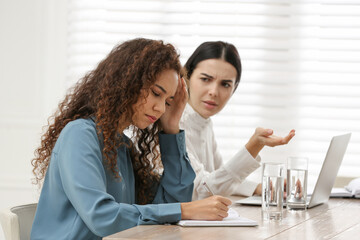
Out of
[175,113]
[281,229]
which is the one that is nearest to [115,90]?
[175,113]

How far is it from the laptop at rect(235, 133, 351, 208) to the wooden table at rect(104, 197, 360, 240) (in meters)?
0.07

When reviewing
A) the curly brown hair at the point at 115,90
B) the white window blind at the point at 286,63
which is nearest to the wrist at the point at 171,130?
the curly brown hair at the point at 115,90

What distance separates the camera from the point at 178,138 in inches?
77.4

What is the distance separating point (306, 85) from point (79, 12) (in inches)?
62.7

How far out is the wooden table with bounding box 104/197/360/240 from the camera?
1.34 meters

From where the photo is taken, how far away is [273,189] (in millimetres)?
1635

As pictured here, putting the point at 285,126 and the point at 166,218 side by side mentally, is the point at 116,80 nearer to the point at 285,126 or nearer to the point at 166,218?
the point at 166,218

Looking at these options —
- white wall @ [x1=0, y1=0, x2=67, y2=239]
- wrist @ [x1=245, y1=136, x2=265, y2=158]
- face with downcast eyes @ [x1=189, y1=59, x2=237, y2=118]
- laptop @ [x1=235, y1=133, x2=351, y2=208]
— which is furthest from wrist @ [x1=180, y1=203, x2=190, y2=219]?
white wall @ [x1=0, y1=0, x2=67, y2=239]

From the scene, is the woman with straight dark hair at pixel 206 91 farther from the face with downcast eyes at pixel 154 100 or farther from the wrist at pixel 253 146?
the face with downcast eyes at pixel 154 100

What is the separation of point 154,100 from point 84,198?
0.41 metres

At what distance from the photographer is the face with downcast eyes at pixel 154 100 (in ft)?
5.54

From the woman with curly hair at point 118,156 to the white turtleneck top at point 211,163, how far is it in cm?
33

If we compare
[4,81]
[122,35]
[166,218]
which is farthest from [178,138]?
[4,81]

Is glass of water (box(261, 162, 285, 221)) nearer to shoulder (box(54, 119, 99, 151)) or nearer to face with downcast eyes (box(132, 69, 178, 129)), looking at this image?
face with downcast eyes (box(132, 69, 178, 129))
